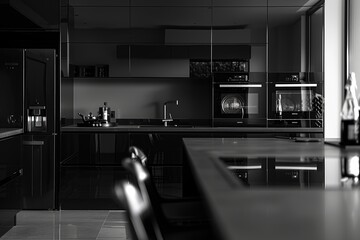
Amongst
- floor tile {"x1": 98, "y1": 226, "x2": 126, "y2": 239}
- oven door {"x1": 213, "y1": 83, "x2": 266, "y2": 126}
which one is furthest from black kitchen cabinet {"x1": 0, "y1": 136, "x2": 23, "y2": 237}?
oven door {"x1": 213, "y1": 83, "x2": 266, "y2": 126}

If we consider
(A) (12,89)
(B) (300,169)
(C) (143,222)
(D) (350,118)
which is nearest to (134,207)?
(C) (143,222)

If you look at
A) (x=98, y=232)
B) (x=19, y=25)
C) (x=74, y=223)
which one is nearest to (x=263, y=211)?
(x=98, y=232)

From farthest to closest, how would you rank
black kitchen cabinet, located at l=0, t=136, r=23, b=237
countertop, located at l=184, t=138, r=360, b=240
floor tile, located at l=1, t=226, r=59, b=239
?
1. floor tile, located at l=1, t=226, r=59, b=239
2. black kitchen cabinet, located at l=0, t=136, r=23, b=237
3. countertop, located at l=184, t=138, r=360, b=240

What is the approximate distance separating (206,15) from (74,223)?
100 inches

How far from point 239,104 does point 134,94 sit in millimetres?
1244

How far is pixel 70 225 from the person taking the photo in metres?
4.62

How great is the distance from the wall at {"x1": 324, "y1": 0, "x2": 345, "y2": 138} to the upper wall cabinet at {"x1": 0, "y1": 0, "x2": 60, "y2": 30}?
2882 mm

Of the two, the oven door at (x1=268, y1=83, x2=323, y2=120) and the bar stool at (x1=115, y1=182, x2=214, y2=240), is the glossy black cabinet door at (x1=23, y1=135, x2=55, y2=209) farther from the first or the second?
the bar stool at (x1=115, y1=182, x2=214, y2=240)

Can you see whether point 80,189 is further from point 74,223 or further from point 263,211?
point 263,211

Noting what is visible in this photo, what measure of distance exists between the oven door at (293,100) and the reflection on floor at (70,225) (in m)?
1.98

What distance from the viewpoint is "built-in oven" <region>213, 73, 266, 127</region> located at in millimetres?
5504

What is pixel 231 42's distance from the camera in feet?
18.1

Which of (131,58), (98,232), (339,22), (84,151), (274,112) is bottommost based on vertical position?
(98,232)

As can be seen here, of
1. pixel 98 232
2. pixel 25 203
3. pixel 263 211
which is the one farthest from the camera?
pixel 25 203
